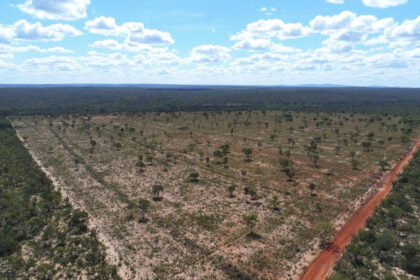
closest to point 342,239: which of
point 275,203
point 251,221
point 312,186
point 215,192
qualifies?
point 251,221

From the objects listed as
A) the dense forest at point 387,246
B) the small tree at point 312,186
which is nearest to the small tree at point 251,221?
the dense forest at point 387,246

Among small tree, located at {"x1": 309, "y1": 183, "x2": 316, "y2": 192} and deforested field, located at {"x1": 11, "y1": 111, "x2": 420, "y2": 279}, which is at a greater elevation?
small tree, located at {"x1": 309, "y1": 183, "x2": 316, "y2": 192}

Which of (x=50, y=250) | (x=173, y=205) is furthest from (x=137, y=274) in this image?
(x=173, y=205)

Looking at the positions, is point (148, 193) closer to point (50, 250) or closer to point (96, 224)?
point (96, 224)

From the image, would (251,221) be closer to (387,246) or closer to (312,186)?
(387,246)

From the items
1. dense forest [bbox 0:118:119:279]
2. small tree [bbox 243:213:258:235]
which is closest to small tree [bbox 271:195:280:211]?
small tree [bbox 243:213:258:235]

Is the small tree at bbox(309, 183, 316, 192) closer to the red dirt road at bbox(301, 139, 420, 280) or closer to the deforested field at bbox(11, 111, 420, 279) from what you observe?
→ the deforested field at bbox(11, 111, 420, 279)
